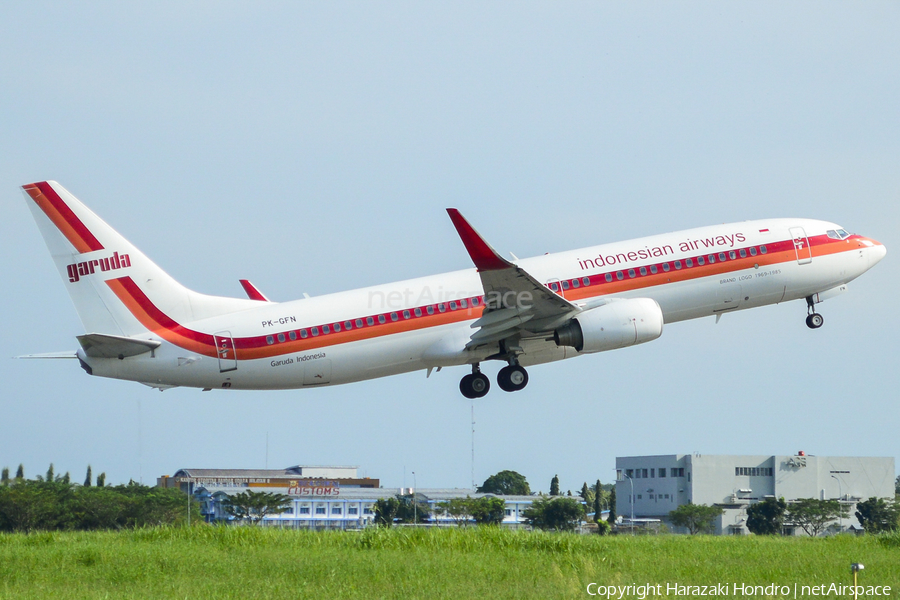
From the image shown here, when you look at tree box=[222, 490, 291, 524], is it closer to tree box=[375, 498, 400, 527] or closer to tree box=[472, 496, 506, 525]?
tree box=[375, 498, 400, 527]

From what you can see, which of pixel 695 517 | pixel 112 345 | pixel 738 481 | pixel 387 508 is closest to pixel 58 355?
pixel 112 345

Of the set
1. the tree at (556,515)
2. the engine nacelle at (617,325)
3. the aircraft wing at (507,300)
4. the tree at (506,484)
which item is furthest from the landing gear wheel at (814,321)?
the tree at (506,484)

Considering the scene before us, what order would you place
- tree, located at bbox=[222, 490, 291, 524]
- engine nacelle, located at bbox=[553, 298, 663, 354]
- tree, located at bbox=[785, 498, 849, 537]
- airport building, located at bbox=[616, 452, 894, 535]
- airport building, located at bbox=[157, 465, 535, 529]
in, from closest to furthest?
engine nacelle, located at bbox=[553, 298, 663, 354] → tree, located at bbox=[222, 490, 291, 524] → airport building, located at bbox=[157, 465, 535, 529] → tree, located at bbox=[785, 498, 849, 537] → airport building, located at bbox=[616, 452, 894, 535]

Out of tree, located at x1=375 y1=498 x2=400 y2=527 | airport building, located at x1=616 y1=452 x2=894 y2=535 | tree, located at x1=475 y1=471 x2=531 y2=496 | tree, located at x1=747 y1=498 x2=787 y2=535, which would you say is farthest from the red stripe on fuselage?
tree, located at x1=475 y1=471 x2=531 y2=496

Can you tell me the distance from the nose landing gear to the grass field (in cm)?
950

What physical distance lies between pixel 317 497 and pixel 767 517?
29.1 m

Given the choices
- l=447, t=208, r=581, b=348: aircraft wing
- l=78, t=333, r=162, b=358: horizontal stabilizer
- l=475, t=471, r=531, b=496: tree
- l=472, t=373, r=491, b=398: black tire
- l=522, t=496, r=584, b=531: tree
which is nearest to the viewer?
l=78, t=333, r=162, b=358: horizontal stabilizer

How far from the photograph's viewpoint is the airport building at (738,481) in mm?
77312

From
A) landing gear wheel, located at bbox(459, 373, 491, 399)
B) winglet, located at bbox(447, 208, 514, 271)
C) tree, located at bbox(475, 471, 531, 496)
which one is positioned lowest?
tree, located at bbox(475, 471, 531, 496)

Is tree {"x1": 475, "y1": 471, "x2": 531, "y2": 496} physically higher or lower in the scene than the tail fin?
lower

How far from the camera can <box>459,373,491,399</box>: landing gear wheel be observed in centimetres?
4450

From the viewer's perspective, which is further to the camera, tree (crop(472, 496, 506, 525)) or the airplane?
tree (crop(472, 496, 506, 525))

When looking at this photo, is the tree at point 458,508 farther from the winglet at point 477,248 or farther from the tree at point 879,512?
the tree at point 879,512

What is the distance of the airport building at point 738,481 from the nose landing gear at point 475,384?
104 ft
